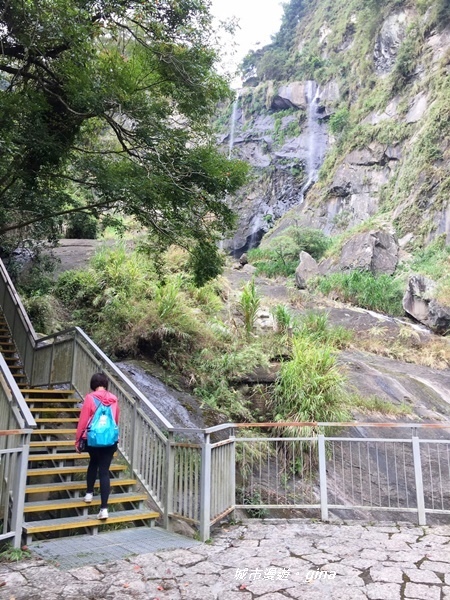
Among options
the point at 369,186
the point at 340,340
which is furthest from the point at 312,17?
the point at 340,340

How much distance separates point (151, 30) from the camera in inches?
320

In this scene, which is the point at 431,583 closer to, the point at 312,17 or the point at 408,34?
the point at 408,34

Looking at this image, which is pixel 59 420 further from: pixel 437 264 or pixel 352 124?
pixel 352 124

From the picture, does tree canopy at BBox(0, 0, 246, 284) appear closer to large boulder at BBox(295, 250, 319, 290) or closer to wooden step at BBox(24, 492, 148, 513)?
wooden step at BBox(24, 492, 148, 513)

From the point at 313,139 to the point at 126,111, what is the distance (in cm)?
3684

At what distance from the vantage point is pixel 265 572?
4.21 m

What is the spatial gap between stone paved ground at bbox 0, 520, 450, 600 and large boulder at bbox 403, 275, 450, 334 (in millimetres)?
12198

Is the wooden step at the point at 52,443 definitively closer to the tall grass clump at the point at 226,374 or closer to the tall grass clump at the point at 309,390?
the tall grass clump at the point at 226,374

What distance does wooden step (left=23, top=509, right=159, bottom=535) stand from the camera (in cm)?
478

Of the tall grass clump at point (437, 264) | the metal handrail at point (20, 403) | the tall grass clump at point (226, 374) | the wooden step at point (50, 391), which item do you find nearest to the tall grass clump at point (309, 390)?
the tall grass clump at point (226, 374)

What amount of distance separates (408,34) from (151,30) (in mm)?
30320

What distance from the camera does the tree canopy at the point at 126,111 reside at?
6.99m

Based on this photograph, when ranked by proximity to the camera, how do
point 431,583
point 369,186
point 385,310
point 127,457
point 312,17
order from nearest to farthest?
point 431,583 → point 127,457 → point 385,310 → point 369,186 → point 312,17

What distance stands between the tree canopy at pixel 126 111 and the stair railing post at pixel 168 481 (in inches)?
161
